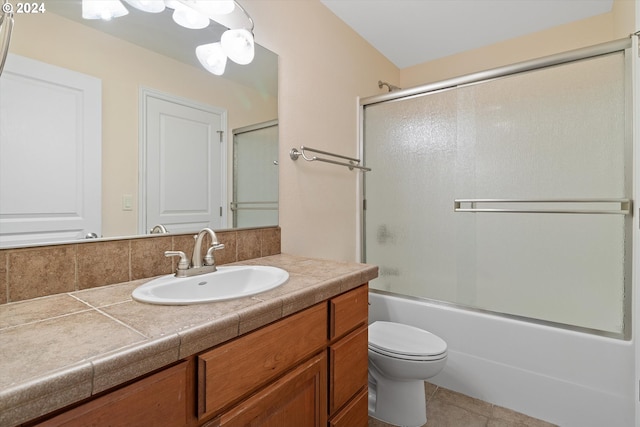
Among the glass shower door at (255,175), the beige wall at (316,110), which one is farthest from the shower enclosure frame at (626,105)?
the glass shower door at (255,175)

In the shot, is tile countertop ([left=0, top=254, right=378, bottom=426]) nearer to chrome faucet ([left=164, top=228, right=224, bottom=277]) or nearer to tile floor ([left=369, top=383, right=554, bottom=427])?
chrome faucet ([left=164, top=228, right=224, bottom=277])

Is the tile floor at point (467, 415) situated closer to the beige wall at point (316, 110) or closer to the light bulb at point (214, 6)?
the beige wall at point (316, 110)

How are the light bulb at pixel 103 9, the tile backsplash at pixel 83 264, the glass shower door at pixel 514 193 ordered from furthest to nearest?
the glass shower door at pixel 514 193 → the light bulb at pixel 103 9 → the tile backsplash at pixel 83 264

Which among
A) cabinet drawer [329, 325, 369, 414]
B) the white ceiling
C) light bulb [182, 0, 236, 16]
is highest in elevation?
the white ceiling

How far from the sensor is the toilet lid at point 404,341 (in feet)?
4.98

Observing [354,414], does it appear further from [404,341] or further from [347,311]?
[404,341]

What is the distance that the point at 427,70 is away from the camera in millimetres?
2807

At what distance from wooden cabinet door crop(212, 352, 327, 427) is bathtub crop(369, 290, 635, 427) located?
121 centimetres

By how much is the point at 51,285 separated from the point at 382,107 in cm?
211

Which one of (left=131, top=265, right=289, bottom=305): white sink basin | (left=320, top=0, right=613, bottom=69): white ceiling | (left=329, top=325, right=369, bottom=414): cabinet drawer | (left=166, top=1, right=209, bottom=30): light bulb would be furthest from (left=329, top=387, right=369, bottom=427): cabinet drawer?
(left=320, top=0, right=613, bottom=69): white ceiling

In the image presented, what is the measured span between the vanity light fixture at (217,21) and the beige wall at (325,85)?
4.9 inches

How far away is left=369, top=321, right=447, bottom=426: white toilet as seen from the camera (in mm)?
1484

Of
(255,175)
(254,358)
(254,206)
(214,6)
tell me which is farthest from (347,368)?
(214,6)

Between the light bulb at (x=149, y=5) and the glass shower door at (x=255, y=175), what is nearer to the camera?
the light bulb at (x=149, y=5)
